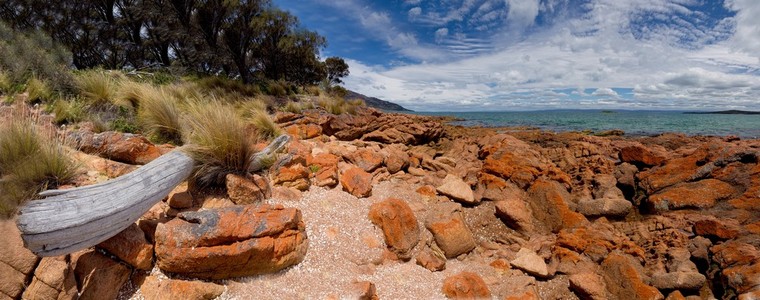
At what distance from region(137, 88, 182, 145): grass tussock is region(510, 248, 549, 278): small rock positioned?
6504mm

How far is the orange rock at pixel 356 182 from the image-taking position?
5809 millimetres

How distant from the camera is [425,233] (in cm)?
545

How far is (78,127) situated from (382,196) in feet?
18.5

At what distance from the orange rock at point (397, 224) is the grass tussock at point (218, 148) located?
2191 mm

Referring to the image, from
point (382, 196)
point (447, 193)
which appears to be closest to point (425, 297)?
point (382, 196)

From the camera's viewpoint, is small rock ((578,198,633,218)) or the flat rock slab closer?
the flat rock slab

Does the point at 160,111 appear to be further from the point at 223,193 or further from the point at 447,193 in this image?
the point at 447,193

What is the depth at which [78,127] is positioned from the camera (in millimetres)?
5824

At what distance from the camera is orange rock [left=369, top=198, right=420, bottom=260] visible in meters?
4.96

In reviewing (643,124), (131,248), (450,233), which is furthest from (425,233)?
(643,124)

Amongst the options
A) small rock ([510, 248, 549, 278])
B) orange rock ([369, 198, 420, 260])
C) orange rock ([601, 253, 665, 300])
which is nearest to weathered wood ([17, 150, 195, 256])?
orange rock ([369, 198, 420, 260])

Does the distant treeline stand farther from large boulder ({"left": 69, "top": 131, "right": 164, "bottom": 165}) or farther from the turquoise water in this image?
the turquoise water

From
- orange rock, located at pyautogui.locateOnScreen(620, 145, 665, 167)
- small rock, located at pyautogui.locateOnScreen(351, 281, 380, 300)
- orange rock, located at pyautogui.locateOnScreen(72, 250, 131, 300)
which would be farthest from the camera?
orange rock, located at pyautogui.locateOnScreen(620, 145, 665, 167)

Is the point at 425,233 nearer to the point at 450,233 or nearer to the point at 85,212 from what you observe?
the point at 450,233
